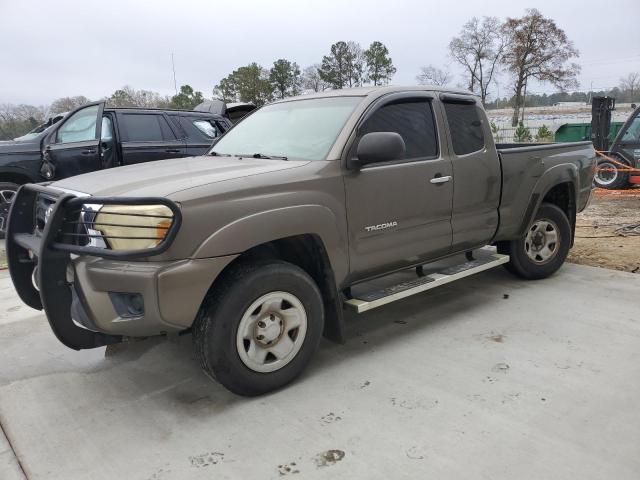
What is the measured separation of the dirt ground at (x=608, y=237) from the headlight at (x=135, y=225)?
486 centimetres

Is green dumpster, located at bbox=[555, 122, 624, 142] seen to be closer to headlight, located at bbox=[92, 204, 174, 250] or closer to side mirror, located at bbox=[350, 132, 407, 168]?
side mirror, located at bbox=[350, 132, 407, 168]

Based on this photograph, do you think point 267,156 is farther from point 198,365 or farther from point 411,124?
point 198,365

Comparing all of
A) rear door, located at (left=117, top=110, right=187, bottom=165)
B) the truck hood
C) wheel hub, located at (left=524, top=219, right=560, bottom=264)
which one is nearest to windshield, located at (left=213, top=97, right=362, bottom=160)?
the truck hood

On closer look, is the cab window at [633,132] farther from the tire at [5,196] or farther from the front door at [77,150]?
the tire at [5,196]

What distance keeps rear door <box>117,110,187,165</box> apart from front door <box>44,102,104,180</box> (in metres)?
0.37

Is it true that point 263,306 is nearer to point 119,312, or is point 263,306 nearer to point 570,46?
point 119,312

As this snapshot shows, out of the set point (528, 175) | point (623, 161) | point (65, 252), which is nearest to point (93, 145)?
point (65, 252)

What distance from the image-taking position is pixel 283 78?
124 ft

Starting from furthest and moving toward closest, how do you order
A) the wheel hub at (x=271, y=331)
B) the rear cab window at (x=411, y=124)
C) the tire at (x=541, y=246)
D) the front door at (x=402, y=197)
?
1. the tire at (x=541, y=246)
2. the rear cab window at (x=411, y=124)
3. the front door at (x=402, y=197)
4. the wheel hub at (x=271, y=331)

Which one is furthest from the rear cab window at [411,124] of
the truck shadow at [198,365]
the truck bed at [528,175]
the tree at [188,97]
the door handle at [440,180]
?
the tree at [188,97]

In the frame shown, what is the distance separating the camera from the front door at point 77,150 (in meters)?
7.35

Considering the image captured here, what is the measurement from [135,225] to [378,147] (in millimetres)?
1497

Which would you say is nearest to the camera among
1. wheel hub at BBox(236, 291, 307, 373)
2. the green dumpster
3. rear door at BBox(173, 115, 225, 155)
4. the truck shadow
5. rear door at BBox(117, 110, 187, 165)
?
wheel hub at BBox(236, 291, 307, 373)

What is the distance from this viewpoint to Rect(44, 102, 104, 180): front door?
7.35 meters
